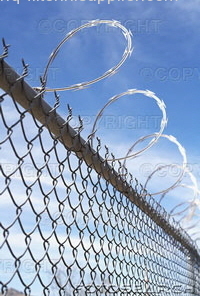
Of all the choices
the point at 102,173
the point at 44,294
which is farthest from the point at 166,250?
the point at 44,294

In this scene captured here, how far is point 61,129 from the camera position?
236 centimetres

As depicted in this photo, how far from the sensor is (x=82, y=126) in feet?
8.34

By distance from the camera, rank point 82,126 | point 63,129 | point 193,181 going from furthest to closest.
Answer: point 193,181, point 82,126, point 63,129

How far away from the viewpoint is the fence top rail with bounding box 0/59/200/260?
6.30 feet

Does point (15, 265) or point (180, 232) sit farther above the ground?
point (180, 232)

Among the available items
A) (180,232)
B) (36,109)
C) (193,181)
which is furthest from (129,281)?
(193,181)

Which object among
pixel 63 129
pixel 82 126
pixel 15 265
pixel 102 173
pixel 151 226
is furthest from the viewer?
pixel 151 226

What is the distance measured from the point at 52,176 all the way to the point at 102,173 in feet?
2.63

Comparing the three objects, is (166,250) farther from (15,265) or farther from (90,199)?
(15,265)

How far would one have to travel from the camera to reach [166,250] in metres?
4.87

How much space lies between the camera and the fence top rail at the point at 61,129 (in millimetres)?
1921

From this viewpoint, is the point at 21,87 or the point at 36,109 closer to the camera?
the point at 21,87

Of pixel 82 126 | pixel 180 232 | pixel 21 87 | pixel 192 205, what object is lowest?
pixel 21 87

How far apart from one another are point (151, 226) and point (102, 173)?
4.59 ft
